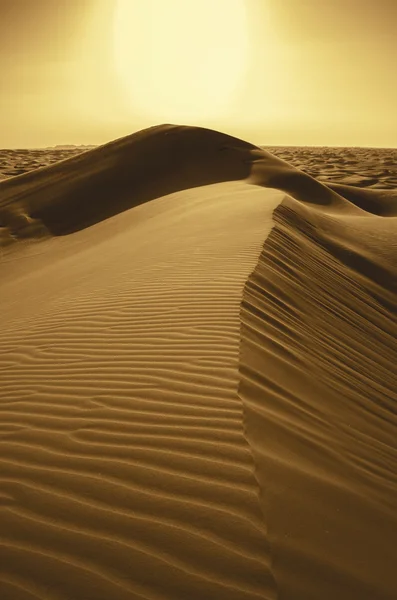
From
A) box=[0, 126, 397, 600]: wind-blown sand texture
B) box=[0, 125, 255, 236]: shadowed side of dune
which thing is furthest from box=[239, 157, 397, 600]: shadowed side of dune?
box=[0, 125, 255, 236]: shadowed side of dune

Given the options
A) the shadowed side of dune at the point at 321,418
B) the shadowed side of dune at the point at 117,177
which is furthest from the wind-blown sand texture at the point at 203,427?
the shadowed side of dune at the point at 117,177

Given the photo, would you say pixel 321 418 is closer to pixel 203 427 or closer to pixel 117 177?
pixel 203 427

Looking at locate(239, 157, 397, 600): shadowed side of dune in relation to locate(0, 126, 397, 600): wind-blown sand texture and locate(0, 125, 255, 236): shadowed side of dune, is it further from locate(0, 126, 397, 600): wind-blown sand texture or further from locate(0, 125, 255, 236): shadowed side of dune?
locate(0, 125, 255, 236): shadowed side of dune

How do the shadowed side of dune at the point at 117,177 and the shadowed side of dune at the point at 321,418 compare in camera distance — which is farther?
the shadowed side of dune at the point at 117,177

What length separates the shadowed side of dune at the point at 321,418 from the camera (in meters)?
1.95

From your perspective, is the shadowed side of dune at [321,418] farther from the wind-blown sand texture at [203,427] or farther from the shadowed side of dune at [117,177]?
the shadowed side of dune at [117,177]

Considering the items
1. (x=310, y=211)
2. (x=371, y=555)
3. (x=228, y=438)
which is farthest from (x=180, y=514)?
(x=310, y=211)

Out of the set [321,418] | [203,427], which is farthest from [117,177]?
[203,427]

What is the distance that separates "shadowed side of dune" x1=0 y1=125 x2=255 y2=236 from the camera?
11.6m

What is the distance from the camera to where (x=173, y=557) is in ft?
6.09

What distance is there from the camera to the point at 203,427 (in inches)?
97.4

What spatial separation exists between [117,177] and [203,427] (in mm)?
11208

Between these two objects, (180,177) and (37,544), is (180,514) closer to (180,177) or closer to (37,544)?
(37,544)

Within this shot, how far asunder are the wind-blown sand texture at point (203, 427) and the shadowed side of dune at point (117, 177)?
17.7 feet
